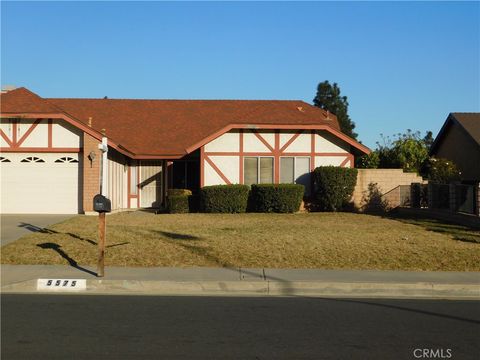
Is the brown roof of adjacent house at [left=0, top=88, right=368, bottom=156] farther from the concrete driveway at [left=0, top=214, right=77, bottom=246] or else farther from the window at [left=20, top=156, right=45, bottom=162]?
Answer: the concrete driveway at [left=0, top=214, right=77, bottom=246]

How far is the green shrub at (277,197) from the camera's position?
22.6m

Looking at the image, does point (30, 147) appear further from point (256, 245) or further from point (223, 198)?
point (256, 245)

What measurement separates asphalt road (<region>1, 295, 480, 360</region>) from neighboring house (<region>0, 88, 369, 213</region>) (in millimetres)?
13024

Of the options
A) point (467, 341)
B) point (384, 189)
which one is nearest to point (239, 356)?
point (467, 341)

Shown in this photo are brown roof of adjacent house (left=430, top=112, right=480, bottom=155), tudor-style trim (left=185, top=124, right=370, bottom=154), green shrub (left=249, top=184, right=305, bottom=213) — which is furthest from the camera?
brown roof of adjacent house (left=430, top=112, right=480, bottom=155)

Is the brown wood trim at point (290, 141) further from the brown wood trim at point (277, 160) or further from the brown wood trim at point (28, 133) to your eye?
the brown wood trim at point (28, 133)

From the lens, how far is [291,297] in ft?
33.3

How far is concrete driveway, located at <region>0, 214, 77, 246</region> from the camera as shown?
1593 centimetres

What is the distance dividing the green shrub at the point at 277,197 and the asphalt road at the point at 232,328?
41.5 feet

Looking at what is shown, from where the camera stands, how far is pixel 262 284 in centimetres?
1071

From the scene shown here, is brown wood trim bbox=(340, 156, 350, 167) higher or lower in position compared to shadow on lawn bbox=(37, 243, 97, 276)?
higher

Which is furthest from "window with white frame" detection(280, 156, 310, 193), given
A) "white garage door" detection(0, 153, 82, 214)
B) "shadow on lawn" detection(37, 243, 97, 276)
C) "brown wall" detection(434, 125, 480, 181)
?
"shadow on lawn" detection(37, 243, 97, 276)

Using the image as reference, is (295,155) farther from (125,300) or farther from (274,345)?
(274,345)

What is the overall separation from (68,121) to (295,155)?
9.54 meters
